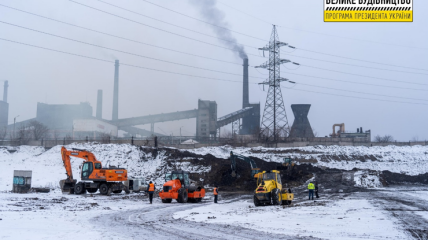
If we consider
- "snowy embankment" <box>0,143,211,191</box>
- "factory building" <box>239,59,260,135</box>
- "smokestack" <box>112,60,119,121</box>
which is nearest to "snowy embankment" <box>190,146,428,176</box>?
"snowy embankment" <box>0,143,211,191</box>

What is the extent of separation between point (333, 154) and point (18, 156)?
4236 centimetres

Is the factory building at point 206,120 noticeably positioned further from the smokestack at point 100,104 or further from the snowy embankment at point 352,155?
the snowy embankment at point 352,155

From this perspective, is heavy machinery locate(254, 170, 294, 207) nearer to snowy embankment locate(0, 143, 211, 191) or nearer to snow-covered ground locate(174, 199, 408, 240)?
snow-covered ground locate(174, 199, 408, 240)

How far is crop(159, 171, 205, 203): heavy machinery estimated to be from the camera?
24.2 meters

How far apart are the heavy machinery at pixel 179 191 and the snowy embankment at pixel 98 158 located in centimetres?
1384

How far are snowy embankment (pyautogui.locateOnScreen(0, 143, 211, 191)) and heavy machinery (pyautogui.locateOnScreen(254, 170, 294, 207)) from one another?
18981mm

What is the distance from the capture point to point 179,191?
24.3 m

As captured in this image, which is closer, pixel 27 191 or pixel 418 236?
pixel 418 236

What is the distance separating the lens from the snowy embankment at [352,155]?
1884 inches

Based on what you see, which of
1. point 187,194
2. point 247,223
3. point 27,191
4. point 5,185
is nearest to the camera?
point 247,223

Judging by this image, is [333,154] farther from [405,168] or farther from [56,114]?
[56,114]

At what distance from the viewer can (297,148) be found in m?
54.2

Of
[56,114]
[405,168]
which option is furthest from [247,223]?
[56,114]

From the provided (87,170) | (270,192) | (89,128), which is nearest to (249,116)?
(89,128)
